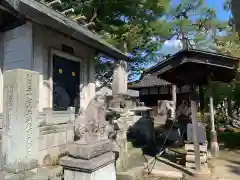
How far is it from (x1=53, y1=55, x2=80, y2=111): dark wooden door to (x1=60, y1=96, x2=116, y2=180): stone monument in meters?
3.15

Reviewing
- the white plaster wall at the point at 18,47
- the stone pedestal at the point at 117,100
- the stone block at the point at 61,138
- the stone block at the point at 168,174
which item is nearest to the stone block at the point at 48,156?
the stone block at the point at 61,138

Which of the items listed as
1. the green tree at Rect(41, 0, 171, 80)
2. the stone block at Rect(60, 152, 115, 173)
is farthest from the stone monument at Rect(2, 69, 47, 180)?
the green tree at Rect(41, 0, 171, 80)

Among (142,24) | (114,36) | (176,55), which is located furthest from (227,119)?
(176,55)

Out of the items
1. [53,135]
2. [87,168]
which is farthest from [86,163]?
[53,135]

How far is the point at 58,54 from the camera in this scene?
819cm

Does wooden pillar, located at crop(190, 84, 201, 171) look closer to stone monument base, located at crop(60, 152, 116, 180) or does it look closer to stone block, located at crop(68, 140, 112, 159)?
stone monument base, located at crop(60, 152, 116, 180)

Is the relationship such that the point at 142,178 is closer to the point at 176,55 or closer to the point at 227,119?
the point at 176,55

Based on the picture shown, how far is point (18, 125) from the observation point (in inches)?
156

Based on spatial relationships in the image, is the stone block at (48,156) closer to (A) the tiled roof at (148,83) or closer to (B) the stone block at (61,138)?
(B) the stone block at (61,138)

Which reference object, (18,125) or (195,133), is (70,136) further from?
(195,133)

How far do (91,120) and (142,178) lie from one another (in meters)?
2.83

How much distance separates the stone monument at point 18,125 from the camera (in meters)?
3.94

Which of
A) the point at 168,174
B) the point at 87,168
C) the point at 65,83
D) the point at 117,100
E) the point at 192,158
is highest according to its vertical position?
the point at 65,83

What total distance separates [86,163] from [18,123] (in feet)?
4.85
